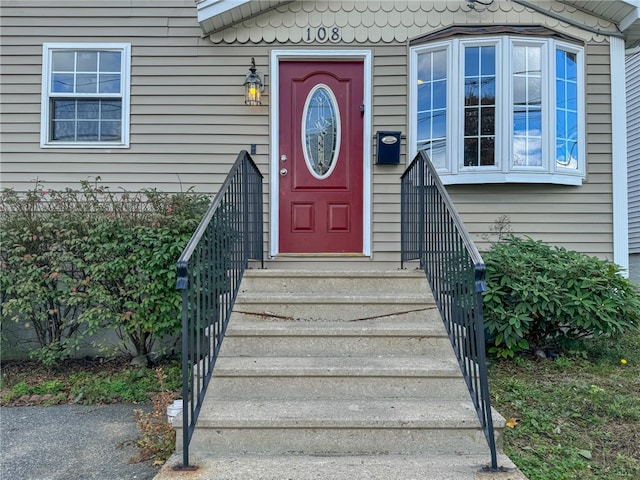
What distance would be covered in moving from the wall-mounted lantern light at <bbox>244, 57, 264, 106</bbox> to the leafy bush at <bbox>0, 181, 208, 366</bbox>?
128 centimetres

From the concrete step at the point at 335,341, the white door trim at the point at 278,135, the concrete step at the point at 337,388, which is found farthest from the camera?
the white door trim at the point at 278,135

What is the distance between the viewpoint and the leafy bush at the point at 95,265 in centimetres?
345

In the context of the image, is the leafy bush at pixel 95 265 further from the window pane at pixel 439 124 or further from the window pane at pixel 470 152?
the window pane at pixel 470 152

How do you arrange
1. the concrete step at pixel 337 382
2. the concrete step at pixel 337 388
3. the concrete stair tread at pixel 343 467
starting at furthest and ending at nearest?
the concrete step at pixel 337 382
the concrete step at pixel 337 388
the concrete stair tread at pixel 343 467

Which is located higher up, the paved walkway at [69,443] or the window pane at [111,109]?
the window pane at [111,109]

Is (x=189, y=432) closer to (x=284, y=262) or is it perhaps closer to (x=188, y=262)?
(x=188, y=262)

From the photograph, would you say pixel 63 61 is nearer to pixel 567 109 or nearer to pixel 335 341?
pixel 335 341

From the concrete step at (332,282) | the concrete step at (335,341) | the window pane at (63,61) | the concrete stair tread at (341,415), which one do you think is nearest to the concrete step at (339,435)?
the concrete stair tread at (341,415)

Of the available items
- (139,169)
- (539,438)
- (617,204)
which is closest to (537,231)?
(617,204)

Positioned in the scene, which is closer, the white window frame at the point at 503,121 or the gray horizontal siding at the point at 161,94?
the white window frame at the point at 503,121

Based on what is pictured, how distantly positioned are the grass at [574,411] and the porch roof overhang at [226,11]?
3.92 meters

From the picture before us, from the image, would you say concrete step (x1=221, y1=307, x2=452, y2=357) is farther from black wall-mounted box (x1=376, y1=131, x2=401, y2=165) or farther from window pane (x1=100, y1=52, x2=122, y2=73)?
window pane (x1=100, y1=52, x2=122, y2=73)

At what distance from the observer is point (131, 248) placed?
3492 millimetres

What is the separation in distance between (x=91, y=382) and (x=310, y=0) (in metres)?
4.02
